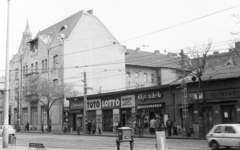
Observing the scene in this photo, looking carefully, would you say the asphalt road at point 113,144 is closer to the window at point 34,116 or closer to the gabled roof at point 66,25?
the gabled roof at point 66,25

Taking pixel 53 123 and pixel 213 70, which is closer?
pixel 213 70

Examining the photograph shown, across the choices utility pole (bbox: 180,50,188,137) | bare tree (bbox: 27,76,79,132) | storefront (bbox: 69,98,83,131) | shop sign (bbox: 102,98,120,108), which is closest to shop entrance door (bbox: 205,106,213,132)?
utility pole (bbox: 180,50,188,137)

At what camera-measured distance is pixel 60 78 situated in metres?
52.7

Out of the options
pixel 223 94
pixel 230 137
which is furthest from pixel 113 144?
pixel 223 94

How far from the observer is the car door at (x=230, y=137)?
55.1 feet

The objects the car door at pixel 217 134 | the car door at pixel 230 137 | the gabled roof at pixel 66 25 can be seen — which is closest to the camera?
the car door at pixel 230 137

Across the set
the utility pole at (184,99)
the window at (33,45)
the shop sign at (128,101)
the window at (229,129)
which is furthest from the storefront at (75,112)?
the window at (229,129)

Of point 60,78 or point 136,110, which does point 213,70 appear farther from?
point 60,78

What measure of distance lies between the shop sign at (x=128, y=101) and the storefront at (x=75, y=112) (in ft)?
27.4

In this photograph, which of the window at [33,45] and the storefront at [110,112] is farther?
the window at [33,45]

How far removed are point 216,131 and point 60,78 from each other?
37414 millimetres

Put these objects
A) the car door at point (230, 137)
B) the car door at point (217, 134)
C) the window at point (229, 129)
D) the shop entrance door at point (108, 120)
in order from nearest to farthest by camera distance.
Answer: the car door at point (230, 137)
the window at point (229, 129)
the car door at point (217, 134)
the shop entrance door at point (108, 120)

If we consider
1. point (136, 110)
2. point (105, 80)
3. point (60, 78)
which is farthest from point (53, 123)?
point (136, 110)

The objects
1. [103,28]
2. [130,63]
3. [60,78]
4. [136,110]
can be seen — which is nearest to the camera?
[136,110]
